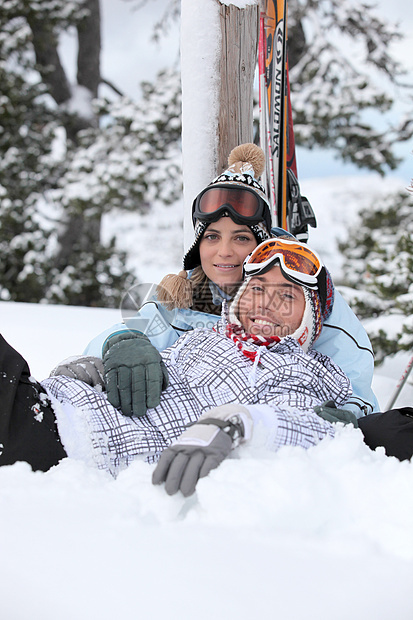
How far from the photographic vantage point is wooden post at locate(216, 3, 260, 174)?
9.29 ft

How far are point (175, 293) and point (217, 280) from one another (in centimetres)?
20

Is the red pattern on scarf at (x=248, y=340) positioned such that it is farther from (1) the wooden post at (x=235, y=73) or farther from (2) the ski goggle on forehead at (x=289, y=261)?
(1) the wooden post at (x=235, y=73)

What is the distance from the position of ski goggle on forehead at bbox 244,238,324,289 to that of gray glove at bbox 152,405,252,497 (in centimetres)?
83

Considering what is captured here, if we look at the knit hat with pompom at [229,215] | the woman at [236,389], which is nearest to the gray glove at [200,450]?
the woman at [236,389]

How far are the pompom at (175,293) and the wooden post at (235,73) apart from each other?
87cm

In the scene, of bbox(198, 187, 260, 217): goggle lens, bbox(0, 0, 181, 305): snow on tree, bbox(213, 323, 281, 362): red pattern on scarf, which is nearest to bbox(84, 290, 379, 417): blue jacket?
bbox(213, 323, 281, 362): red pattern on scarf

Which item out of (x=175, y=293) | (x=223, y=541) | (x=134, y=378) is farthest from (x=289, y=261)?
(x=223, y=541)

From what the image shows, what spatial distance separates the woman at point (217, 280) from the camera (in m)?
2.26

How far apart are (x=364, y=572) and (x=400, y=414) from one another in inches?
33.1

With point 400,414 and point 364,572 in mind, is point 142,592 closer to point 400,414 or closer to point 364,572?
point 364,572

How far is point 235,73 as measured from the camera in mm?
2891

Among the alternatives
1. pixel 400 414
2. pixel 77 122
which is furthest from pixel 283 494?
pixel 77 122

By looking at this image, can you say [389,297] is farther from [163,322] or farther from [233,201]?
[163,322]

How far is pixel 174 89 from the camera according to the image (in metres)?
7.54
